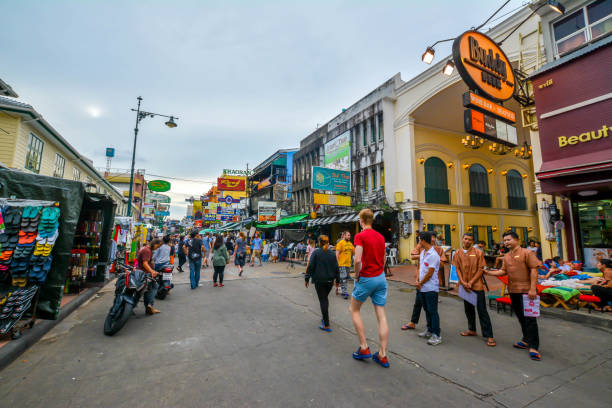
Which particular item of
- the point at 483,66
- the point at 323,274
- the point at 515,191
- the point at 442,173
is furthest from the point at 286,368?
the point at 515,191

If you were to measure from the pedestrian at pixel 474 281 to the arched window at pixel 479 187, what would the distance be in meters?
16.9

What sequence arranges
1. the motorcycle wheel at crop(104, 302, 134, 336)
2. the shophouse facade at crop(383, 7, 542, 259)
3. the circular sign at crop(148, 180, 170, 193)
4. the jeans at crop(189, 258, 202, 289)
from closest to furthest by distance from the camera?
1. the motorcycle wheel at crop(104, 302, 134, 336)
2. the jeans at crop(189, 258, 202, 289)
3. the circular sign at crop(148, 180, 170, 193)
4. the shophouse facade at crop(383, 7, 542, 259)

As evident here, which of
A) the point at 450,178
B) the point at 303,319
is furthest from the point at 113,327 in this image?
the point at 450,178

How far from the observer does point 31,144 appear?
12758mm

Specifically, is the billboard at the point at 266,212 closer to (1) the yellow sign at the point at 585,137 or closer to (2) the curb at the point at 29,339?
(2) the curb at the point at 29,339

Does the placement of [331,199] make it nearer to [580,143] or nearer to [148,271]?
[580,143]

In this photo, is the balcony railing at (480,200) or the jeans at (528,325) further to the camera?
the balcony railing at (480,200)

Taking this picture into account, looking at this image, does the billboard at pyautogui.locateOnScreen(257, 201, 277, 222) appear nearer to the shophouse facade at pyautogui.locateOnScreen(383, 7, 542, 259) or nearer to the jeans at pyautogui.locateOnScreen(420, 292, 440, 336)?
the shophouse facade at pyautogui.locateOnScreen(383, 7, 542, 259)

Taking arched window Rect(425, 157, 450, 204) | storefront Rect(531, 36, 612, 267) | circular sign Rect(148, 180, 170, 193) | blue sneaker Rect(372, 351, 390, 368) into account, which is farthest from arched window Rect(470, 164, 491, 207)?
circular sign Rect(148, 180, 170, 193)

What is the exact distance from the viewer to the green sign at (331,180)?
58.9 ft

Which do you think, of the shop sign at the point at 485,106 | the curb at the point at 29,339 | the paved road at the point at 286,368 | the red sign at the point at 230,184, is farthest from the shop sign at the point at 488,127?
the red sign at the point at 230,184

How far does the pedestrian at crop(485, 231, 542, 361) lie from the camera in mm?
4031

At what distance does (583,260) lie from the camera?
907 cm

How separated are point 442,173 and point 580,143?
1038 cm
